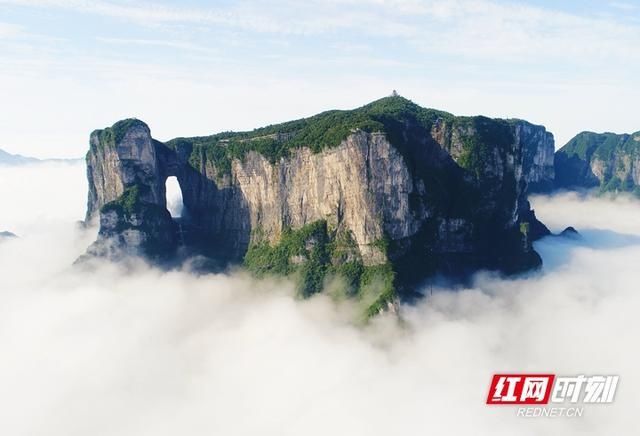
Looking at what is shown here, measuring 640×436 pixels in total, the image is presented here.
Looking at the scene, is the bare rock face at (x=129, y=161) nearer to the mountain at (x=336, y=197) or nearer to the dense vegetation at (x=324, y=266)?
the mountain at (x=336, y=197)

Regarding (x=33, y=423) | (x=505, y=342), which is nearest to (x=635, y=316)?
(x=505, y=342)

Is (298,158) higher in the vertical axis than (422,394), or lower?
higher

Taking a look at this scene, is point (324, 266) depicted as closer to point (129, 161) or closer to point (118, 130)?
point (129, 161)

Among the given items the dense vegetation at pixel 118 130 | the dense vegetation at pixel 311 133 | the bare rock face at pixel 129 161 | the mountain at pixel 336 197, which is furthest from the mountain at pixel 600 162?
the dense vegetation at pixel 118 130

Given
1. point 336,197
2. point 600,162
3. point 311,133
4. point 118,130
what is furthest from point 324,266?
point 600,162

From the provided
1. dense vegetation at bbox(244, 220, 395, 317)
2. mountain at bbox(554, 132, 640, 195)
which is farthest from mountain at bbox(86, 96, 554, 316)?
mountain at bbox(554, 132, 640, 195)

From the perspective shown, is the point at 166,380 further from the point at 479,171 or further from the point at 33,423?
the point at 479,171
